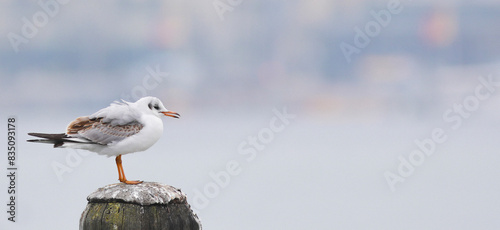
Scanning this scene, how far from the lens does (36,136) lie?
11.2 metres

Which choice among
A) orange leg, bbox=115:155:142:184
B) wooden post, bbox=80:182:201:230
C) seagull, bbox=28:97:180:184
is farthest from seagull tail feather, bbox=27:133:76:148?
wooden post, bbox=80:182:201:230

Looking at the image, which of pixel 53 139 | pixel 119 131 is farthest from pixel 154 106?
pixel 53 139

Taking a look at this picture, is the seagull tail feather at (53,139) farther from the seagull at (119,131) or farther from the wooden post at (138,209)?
the wooden post at (138,209)

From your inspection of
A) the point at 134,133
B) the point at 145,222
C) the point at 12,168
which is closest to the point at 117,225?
the point at 145,222

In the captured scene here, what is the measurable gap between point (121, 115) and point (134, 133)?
415 millimetres

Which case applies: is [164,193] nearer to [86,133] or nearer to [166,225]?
[166,225]

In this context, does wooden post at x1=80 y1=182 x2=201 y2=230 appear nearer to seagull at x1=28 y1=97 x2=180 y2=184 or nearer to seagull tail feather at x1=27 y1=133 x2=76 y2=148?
seagull at x1=28 y1=97 x2=180 y2=184

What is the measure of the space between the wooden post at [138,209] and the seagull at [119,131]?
0.87m

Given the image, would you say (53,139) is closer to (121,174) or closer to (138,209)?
(121,174)

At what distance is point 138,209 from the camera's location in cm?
996

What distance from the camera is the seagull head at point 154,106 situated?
1139cm

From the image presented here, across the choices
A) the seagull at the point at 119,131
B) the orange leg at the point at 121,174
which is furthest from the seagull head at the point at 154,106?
the orange leg at the point at 121,174

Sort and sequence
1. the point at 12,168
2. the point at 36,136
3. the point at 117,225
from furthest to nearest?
the point at 12,168
the point at 36,136
the point at 117,225

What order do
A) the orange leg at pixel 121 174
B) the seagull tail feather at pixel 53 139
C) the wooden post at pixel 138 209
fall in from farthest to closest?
the seagull tail feather at pixel 53 139, the orange leg at pixel 121 174, the wooden post at pixel 138 209
